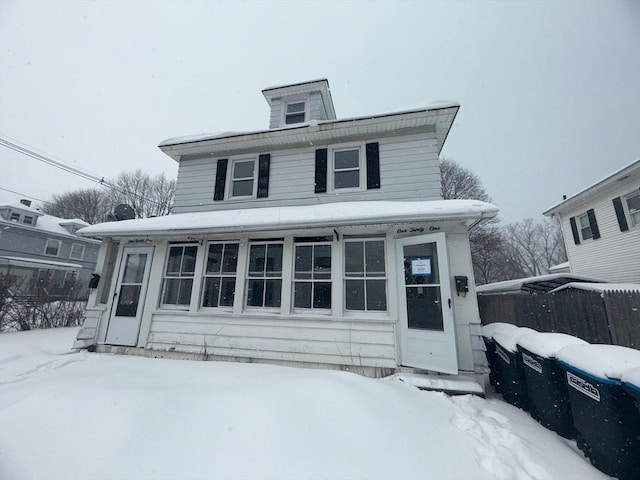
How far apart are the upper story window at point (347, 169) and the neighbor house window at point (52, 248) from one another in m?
26.5

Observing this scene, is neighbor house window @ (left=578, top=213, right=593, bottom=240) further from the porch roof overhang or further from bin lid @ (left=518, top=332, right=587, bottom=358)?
bin lid @ (left=518, top=332, right=587, bottom=358)

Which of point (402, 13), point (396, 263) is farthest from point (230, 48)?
point (396, 263)

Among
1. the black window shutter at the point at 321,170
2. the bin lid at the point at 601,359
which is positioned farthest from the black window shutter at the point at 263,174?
the bin lid at the point at 601,359

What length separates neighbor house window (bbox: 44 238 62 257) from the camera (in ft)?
68.5

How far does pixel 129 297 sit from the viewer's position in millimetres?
6016

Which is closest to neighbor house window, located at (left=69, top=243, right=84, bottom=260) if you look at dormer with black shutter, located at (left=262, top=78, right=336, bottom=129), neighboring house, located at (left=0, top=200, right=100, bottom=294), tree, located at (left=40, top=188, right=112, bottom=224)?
neighboring house, located at (left=0, top=200, right=100, bottom=294)

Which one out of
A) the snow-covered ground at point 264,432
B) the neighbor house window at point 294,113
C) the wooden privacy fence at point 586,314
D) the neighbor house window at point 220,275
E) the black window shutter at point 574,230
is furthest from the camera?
the black window shutter at point 574,230

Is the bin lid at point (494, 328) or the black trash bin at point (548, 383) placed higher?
the bin lid at point (494, 328)

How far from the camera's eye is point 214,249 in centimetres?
587

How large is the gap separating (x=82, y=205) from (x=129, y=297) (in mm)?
32334

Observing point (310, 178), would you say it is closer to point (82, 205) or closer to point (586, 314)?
point (586, 314)

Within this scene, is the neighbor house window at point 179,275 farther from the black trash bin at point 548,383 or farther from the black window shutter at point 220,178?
the black trash bin at point 548,383

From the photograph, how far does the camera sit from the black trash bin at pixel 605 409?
2059mm

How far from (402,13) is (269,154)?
26.7 meters
